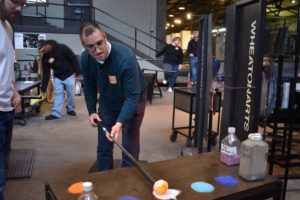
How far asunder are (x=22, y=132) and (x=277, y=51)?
3743 millimetres

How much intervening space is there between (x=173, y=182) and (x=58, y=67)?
4.20 meters

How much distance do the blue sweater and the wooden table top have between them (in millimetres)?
497

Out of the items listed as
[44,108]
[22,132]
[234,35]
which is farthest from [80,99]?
[234,35]

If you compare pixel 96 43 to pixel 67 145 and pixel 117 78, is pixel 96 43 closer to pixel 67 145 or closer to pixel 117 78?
pixel 117 78

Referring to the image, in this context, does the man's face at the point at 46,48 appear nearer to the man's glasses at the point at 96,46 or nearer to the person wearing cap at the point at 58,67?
the person wearing cap at the point at 58,67

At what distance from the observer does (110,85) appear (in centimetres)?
203

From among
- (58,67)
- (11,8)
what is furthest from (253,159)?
(58,67)

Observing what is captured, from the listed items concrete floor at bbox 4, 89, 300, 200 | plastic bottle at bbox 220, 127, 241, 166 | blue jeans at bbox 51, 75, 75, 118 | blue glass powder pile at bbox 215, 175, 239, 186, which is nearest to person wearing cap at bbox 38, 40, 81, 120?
blue jeans at bbox 51, 75, 75, 118

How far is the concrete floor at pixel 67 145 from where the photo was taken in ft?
8.45

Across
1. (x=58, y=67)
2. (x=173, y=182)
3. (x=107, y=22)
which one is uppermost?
(x=107, y=22)

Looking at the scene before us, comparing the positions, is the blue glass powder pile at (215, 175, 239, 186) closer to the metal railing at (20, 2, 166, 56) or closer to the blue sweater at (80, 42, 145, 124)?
the blue sweater at (80, 42, 145, 124)

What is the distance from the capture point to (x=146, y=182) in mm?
1348

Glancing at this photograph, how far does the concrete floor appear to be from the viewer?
101 inches

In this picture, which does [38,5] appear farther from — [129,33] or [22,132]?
[22,132]
